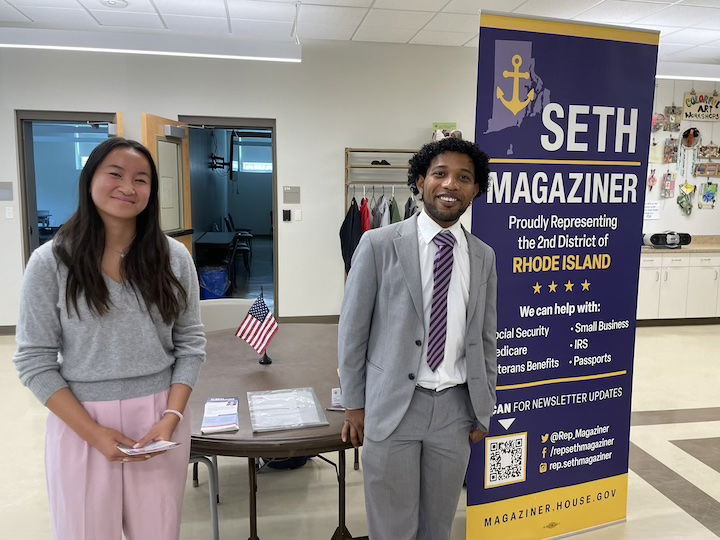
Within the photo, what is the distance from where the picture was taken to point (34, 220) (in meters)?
5.74

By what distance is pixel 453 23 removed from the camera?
200 inches

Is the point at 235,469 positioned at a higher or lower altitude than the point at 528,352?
lower

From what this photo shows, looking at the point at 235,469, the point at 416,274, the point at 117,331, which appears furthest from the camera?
the point at 235,469

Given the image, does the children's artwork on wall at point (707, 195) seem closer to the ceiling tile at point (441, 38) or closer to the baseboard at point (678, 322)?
the baseboard at point (678, 322)

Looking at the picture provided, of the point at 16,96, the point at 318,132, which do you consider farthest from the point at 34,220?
the point at 318,132

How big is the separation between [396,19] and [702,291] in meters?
4.65

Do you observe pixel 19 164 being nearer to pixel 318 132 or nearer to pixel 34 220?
pixel 34 220

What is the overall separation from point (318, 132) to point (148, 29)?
192 centimetres

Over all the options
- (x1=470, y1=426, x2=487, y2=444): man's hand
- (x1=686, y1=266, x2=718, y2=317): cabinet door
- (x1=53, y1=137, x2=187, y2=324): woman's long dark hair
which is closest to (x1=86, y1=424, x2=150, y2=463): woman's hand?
(x1=53, y1=137, x2=187, y2=324): woman's long dark hair

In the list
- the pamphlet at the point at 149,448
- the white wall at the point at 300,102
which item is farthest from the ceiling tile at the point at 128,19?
the pamphlet at the point at 149,448

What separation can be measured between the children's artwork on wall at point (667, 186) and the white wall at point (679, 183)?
4 centimetres

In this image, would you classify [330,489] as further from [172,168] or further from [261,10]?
[172,168]

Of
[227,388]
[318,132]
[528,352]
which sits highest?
[318,132]

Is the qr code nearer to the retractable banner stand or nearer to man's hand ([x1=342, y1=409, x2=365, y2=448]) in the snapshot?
the retractable banner stand
